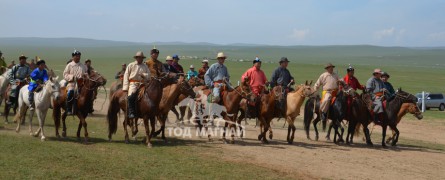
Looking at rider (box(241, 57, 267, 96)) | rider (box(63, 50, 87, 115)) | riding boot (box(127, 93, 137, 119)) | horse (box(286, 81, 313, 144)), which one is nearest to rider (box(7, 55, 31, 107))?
rider (box(63, 50, 87, 115))

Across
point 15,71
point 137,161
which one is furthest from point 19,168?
point 15,71

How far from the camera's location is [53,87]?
49.3 ft

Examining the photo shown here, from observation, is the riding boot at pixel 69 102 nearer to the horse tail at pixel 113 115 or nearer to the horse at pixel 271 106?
the horse tail at pixel 113 115

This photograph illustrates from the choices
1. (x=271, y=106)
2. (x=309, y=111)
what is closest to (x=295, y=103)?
(x=271, y=106)

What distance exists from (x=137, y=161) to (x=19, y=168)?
266cm

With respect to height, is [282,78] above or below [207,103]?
above

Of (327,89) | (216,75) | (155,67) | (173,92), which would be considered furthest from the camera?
(327,89)

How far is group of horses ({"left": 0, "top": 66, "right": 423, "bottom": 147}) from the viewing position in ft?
49.8

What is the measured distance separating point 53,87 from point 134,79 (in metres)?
2.35

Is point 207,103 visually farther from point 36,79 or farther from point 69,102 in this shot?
point 36,79

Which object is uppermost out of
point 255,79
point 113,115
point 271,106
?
point 255,79

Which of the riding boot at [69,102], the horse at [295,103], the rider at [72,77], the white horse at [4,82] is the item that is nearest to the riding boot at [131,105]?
the rider at [72,77]

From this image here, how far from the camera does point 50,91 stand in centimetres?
1516

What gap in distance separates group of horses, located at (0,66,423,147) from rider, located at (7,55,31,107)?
35 centimetres
